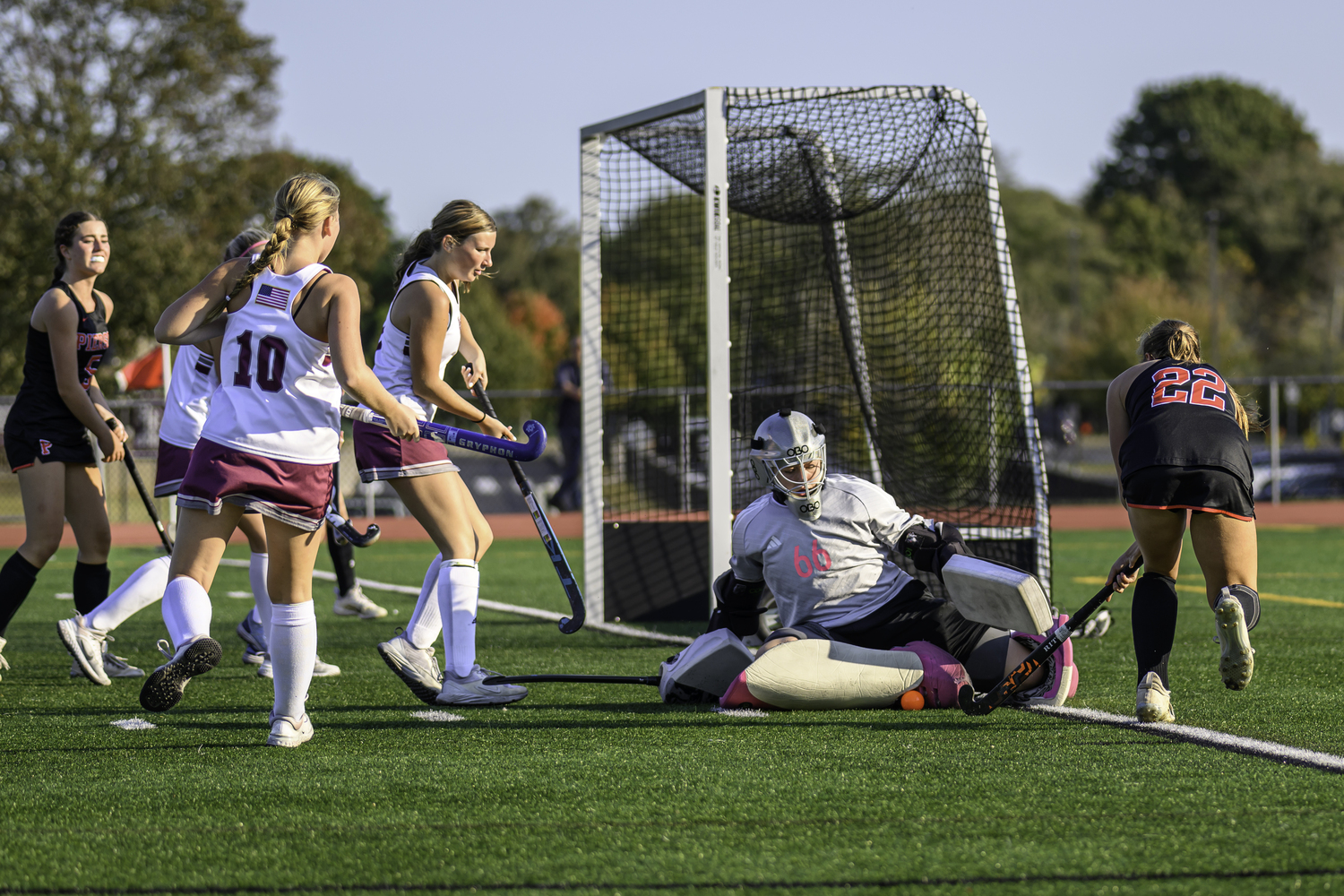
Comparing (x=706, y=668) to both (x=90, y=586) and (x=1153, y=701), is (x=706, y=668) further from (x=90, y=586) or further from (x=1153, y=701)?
(x=90, y=586)

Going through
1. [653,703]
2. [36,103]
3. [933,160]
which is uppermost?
[36,103]

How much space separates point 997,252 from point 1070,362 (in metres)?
47.5

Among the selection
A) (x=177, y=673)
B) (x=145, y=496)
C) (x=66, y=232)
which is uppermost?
(x=66, y=232)

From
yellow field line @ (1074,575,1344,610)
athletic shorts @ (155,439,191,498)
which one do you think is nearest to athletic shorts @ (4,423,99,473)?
athletic shorts @ (155,439,191,498)

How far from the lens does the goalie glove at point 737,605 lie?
502 cm

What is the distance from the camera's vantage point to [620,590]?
24.9 ft

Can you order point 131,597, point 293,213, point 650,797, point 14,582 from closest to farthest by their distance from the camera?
point 650,797 < point 293,213 < point 131,597 < point 14,582

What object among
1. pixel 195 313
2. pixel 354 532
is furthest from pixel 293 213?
pixel 354 532

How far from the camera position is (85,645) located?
17.6ft

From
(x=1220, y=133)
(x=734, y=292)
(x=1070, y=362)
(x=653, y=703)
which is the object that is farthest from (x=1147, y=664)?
(x=1220, y=133)

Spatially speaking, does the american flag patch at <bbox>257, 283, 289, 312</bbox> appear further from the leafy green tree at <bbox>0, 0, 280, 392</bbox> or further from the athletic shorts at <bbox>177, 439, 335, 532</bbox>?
the leafy green tree at <bbox>0, 0, 280, 392</bbox>

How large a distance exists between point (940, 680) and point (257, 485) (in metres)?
2.34

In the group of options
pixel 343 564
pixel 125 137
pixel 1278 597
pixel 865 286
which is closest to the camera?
pixel 343 564

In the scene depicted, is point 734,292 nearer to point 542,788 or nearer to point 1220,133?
point 542,788
